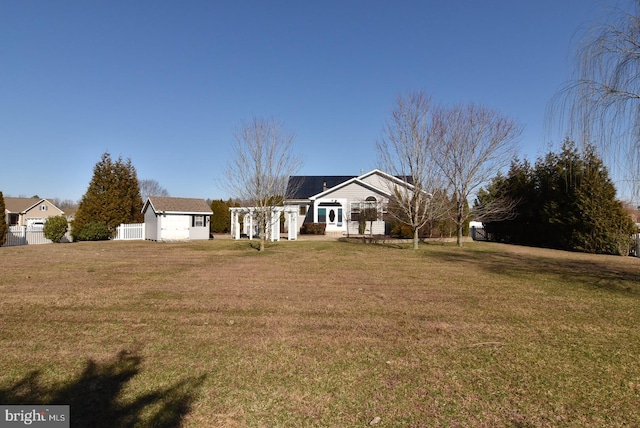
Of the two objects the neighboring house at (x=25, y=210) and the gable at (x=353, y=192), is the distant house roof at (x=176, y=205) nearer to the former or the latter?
the gable at (x=353, y=192)

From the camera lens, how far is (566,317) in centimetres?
593

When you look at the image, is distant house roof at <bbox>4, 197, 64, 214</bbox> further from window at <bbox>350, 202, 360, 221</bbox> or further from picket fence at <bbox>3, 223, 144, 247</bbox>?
window at <bbox>350, 202, 360, 221</bbox>

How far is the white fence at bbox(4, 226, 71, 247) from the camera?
21641 mm

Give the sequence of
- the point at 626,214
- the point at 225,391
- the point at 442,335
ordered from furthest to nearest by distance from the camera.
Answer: the point at 626,214 → the point at 442,335 → the point at 225,391

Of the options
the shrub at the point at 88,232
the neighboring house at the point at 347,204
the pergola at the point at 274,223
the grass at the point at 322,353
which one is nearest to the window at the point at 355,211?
the neighboring house at the point at 347,204

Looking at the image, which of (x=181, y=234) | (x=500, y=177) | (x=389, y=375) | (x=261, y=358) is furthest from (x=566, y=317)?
(x=181, y=234)

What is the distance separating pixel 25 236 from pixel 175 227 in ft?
28.3

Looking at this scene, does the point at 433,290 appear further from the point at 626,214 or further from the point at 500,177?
the point at 500,177

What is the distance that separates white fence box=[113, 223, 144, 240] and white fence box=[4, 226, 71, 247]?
3.31 metres

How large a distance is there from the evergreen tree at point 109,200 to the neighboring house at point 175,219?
133 centimetres

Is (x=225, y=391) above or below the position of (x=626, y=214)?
below

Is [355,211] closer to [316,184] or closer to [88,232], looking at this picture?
[316,184]

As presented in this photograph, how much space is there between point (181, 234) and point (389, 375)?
81.7ft

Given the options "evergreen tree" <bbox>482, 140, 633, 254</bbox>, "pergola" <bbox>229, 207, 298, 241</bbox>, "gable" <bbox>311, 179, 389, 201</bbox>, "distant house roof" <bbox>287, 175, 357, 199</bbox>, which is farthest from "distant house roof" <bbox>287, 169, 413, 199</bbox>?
"evergreen tree" <bbox>482, 140, 633, 254</bbox>
